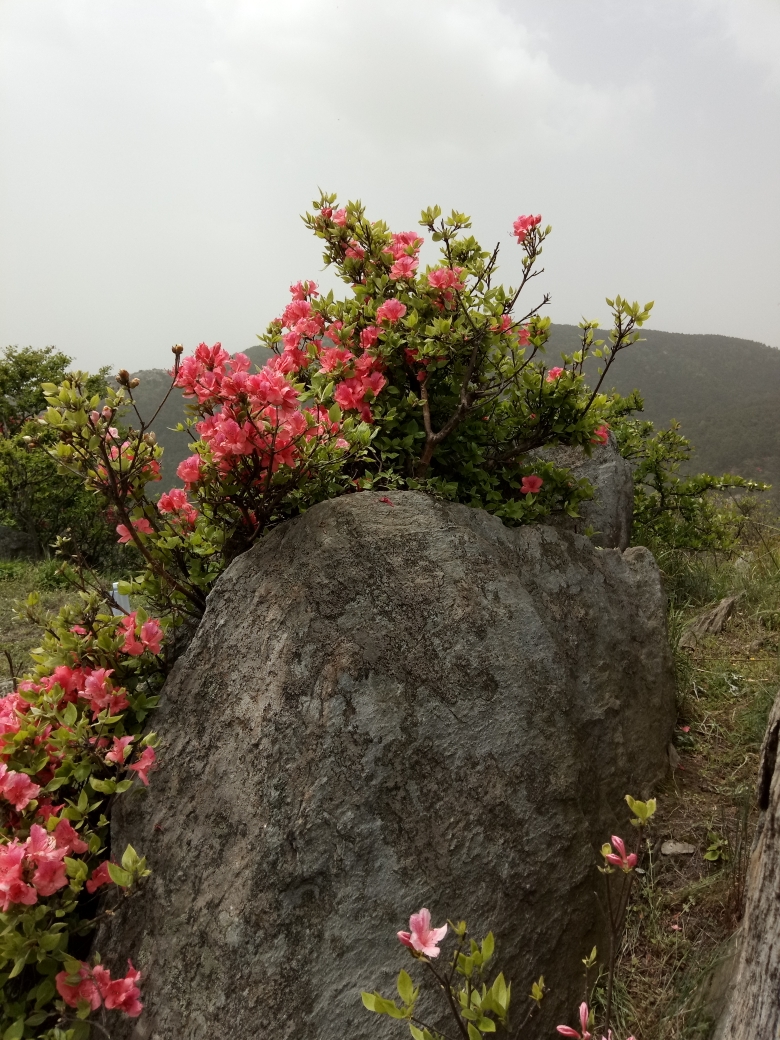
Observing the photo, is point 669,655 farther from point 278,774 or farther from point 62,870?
point 62,870

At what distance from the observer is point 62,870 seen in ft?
5.30

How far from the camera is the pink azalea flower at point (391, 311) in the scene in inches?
102

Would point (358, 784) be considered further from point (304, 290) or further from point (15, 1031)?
point (304, 290)

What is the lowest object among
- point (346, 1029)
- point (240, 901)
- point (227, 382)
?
point (346, 1029)

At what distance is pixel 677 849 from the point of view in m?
2.36

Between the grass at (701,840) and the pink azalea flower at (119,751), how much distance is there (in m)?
1.64

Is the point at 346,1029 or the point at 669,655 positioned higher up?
the point at 669,655

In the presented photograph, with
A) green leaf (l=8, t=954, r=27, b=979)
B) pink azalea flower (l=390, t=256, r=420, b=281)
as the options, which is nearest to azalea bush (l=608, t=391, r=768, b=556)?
pink azalea flower (l=390, t=256, r=420, b=281)

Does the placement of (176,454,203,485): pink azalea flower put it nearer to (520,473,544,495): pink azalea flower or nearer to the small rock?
(520,473,544,495): pink azalea flower

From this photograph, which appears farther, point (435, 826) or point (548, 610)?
point (548, 610)

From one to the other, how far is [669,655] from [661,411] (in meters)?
42.6

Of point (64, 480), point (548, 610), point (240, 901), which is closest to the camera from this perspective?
point (240, 901)

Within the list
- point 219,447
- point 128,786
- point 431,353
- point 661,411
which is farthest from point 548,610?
point 661,411

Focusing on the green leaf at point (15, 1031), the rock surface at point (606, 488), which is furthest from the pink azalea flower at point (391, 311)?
the green leaf at point (15, 1031)
